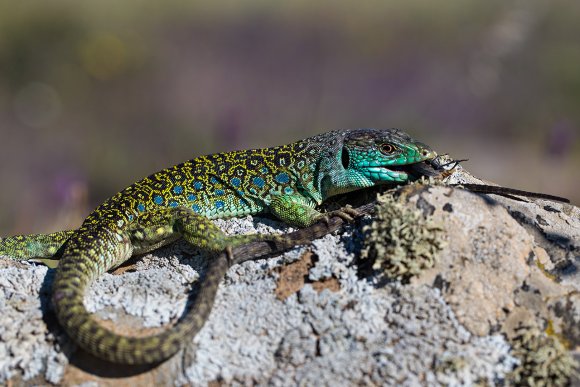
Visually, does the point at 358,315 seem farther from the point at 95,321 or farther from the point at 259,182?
the point at 259,182

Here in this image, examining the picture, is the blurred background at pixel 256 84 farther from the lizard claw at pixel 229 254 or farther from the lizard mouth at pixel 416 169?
the lizard claw at pixel 229 254

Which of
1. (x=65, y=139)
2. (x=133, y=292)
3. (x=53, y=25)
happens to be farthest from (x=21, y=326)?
(x=53, y=25)

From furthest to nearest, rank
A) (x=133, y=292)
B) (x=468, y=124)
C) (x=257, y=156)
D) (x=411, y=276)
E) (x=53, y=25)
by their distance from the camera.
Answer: (x=53, y=25)
(x=468, y=124)
(x=257, y=156)
(x=133, y=292)
(x=411, y=276)

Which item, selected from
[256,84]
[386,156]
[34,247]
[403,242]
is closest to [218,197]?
[386,156]

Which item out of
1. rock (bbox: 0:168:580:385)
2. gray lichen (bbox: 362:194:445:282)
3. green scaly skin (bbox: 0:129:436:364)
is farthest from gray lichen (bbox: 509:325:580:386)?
green scaly skin (bbox: 0:129:436:364)

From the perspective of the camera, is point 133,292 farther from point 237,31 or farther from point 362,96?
point 237,31

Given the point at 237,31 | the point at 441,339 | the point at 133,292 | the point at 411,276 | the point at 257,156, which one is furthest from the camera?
the point at 237,31
